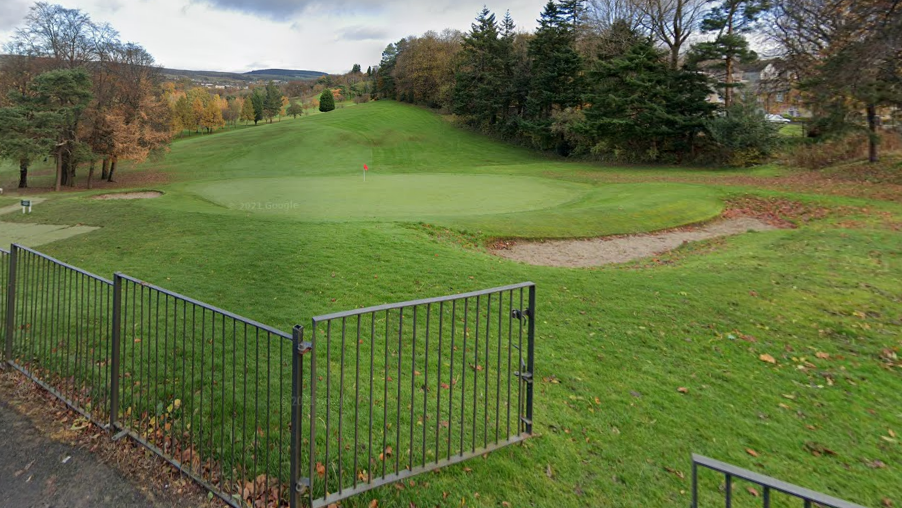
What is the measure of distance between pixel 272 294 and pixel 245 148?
39965 mm

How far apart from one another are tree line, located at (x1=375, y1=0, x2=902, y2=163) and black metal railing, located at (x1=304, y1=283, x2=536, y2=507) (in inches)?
847

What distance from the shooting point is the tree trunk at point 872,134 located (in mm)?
22164

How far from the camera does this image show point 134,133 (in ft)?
99.8

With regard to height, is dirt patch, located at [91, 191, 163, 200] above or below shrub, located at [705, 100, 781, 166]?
below

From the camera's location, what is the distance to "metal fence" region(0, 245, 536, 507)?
128 inches

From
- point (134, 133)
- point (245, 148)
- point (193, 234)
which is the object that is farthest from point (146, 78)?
point (193, 234)

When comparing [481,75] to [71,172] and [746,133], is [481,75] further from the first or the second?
[71,172]

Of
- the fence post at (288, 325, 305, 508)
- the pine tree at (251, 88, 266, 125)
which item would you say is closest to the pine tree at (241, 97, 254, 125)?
the pine tree at (251, 88, 266, 125)

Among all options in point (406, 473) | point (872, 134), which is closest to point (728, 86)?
point (872, 134)

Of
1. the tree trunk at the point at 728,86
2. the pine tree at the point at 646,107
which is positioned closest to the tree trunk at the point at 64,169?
the pine tree at the point at 646,107

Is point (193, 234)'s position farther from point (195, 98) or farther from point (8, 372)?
point (195, 98)

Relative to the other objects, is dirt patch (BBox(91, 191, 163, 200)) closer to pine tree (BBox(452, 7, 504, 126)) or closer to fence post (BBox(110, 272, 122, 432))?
fence post (BBox(110, 272, 122, 432))

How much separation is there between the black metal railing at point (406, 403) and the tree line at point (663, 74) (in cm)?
2152

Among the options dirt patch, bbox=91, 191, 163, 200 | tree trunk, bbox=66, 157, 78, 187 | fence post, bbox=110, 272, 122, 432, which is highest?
tree trunk, bbox=66, 157, 78, 187
